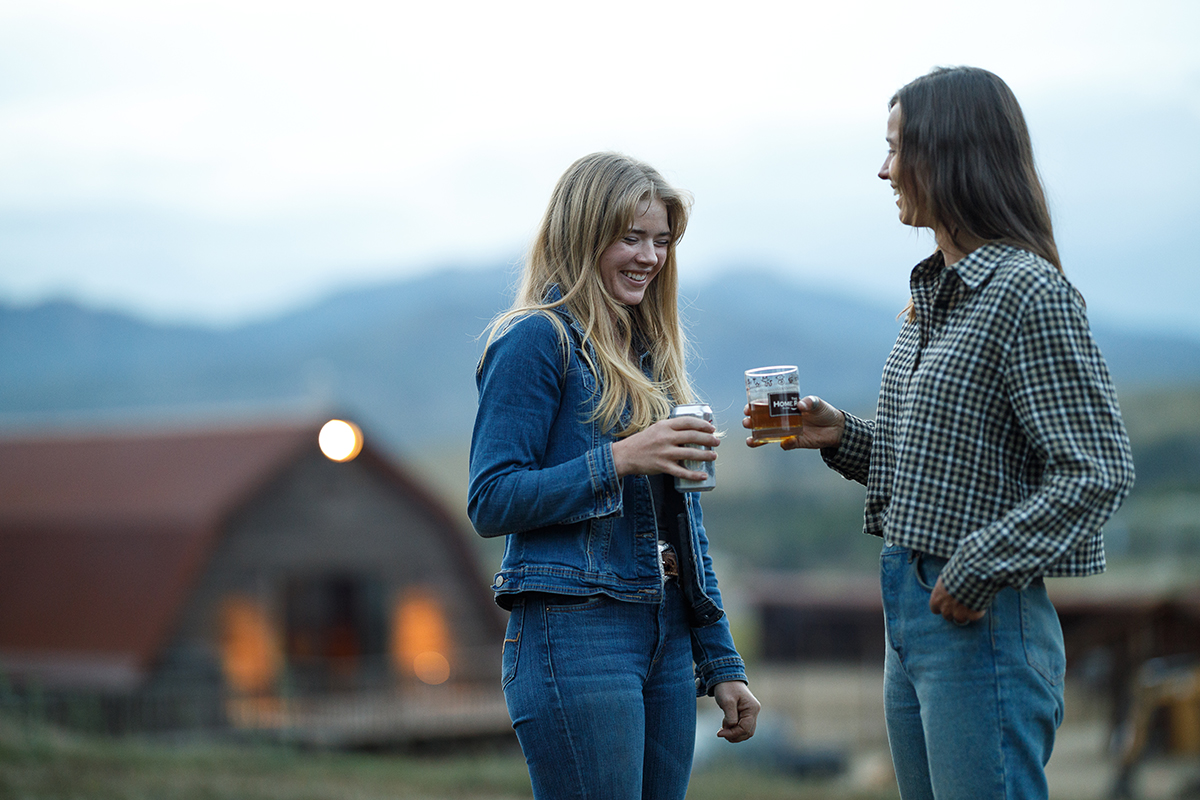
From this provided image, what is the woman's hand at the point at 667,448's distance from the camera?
96.6 inches

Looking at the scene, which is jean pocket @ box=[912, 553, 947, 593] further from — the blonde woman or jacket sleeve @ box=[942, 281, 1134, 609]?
the blonde woman

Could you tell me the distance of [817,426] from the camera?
2.80 metres

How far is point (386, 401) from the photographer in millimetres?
175625

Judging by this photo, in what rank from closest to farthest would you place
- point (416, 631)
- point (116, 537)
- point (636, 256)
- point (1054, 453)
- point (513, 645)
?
1. point (1054, 453)
2. point (513, 645)
3. point (636, 256)
4. point (116, 537)
5. point (416, 631)

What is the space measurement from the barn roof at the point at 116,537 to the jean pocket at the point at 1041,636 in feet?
52.6

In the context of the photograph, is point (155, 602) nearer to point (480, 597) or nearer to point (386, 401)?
point (480, 597)

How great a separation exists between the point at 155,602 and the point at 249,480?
7.36 feet

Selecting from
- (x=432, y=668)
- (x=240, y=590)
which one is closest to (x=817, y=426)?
(x=240, y=590)

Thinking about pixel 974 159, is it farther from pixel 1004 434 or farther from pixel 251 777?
pixel 251 777

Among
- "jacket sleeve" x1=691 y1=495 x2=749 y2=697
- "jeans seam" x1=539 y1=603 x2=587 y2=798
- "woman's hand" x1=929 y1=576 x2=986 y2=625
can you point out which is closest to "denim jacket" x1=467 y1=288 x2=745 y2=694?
"jacket sleeve" x1=691 y1=495 x2=749 y2=697

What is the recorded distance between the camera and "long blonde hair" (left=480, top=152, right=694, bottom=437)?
2.67 m

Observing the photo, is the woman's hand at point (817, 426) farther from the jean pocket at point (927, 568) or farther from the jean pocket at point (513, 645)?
the jean pocket at point (513, 645)

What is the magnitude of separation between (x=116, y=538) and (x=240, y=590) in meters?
1.99

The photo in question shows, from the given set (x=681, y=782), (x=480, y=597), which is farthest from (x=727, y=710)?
(x=480, y=597)
